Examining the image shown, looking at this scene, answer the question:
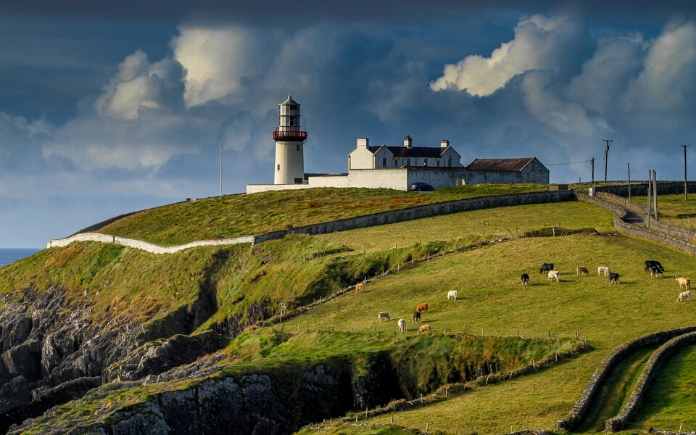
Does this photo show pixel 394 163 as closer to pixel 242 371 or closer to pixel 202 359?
pixel 202 359

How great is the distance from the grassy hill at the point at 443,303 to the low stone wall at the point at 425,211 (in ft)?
7.87

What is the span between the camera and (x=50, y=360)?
119 metres

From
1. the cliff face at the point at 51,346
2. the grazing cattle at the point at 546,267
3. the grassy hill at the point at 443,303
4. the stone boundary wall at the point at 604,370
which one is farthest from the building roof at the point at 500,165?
the stone boundary wall at the point at 604,370

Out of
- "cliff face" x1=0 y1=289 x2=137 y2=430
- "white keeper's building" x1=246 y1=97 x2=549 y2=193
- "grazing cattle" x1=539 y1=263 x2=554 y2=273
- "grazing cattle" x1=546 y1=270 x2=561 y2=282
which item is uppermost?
"white keeper's building" x1=246 y1=97 x2=549 y2=193

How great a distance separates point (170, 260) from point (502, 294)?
5509cm

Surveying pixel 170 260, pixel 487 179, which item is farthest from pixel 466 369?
pixel 487 179

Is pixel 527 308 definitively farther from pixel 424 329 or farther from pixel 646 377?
pixel 646 377

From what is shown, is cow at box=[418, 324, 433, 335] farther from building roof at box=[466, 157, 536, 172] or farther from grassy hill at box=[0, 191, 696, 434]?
building roof at box=[466, 157, 536, 172]

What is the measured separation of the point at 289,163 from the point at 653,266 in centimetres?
9876

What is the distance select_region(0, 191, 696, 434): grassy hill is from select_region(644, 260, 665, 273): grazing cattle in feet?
2.58

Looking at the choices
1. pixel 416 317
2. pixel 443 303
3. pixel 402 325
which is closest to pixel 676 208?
pixel 443 303

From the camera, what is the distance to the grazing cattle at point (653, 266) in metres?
89.2

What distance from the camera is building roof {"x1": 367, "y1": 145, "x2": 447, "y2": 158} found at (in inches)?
7219

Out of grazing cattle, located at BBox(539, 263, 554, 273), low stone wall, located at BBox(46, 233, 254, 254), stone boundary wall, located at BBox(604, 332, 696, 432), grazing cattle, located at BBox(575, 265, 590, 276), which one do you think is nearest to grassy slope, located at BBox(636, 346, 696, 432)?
stone boundary wall, located at BBox(604, 332, 696, 432)
